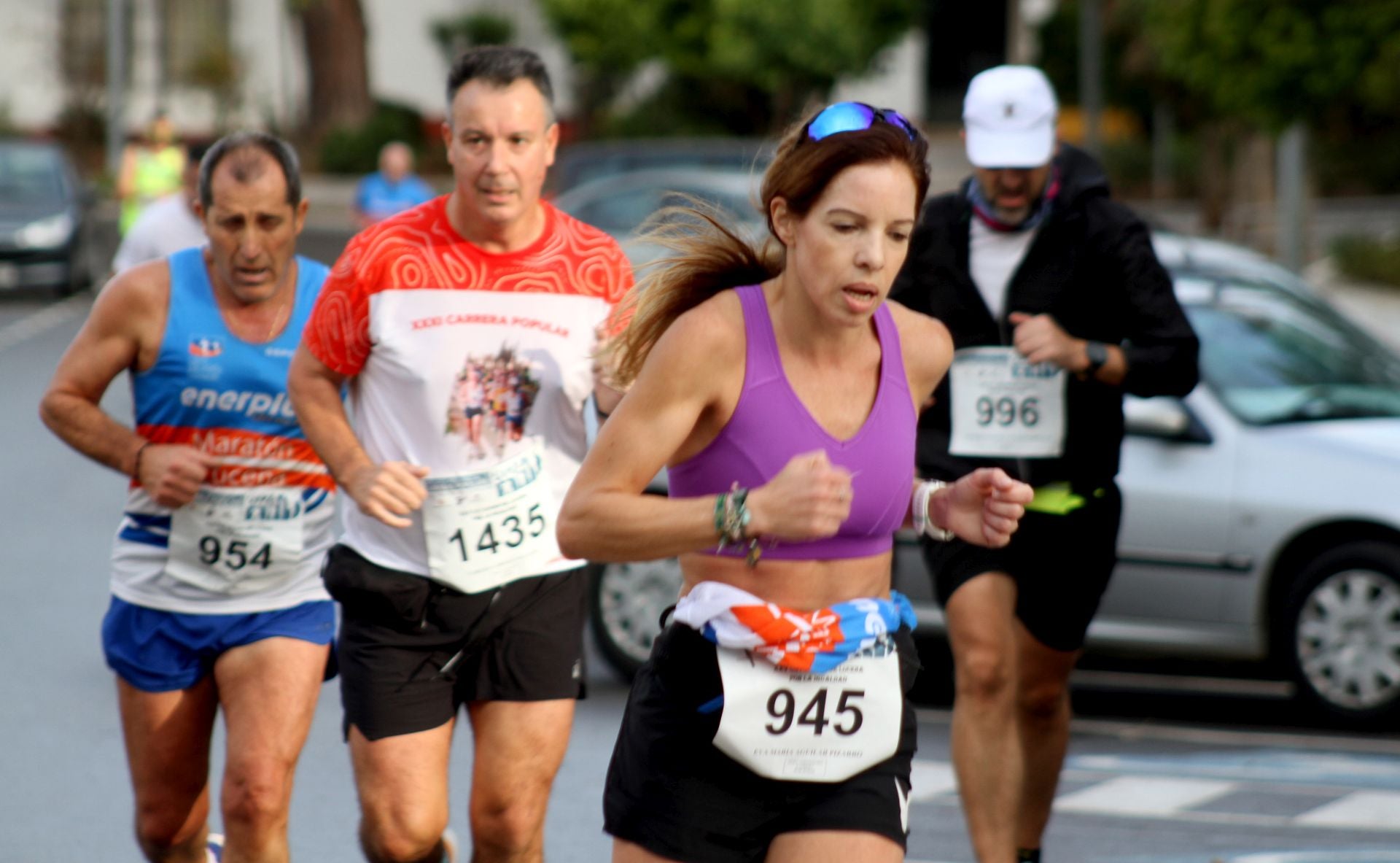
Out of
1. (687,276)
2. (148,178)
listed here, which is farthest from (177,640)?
(148,178)

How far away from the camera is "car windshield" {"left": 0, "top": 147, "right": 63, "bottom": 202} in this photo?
24594mm

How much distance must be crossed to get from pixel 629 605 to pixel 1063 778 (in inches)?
80.0

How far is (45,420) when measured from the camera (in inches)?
199

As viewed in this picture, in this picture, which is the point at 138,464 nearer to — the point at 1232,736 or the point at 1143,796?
the point at 1143,796

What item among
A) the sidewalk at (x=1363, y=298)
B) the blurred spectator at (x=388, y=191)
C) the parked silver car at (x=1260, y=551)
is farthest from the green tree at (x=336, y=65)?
the parked silver car at (x=1260, y=551)

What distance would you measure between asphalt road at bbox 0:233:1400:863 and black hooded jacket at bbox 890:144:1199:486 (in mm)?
1385

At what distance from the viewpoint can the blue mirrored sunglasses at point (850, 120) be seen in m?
3.48

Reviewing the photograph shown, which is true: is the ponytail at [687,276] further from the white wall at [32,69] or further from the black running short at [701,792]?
the white wall at [32,69]

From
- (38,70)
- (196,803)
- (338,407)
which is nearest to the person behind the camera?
(338,407)

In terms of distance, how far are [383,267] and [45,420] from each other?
104 cm

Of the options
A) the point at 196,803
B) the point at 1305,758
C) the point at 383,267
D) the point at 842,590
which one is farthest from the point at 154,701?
the point at 1305,758

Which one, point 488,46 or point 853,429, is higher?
point 488,46

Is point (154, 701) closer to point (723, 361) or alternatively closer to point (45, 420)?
point (45, 420)

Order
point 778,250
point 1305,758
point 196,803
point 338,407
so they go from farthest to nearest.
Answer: point 1305,758 < point 196,803 < point 338,407 < point 778,250
